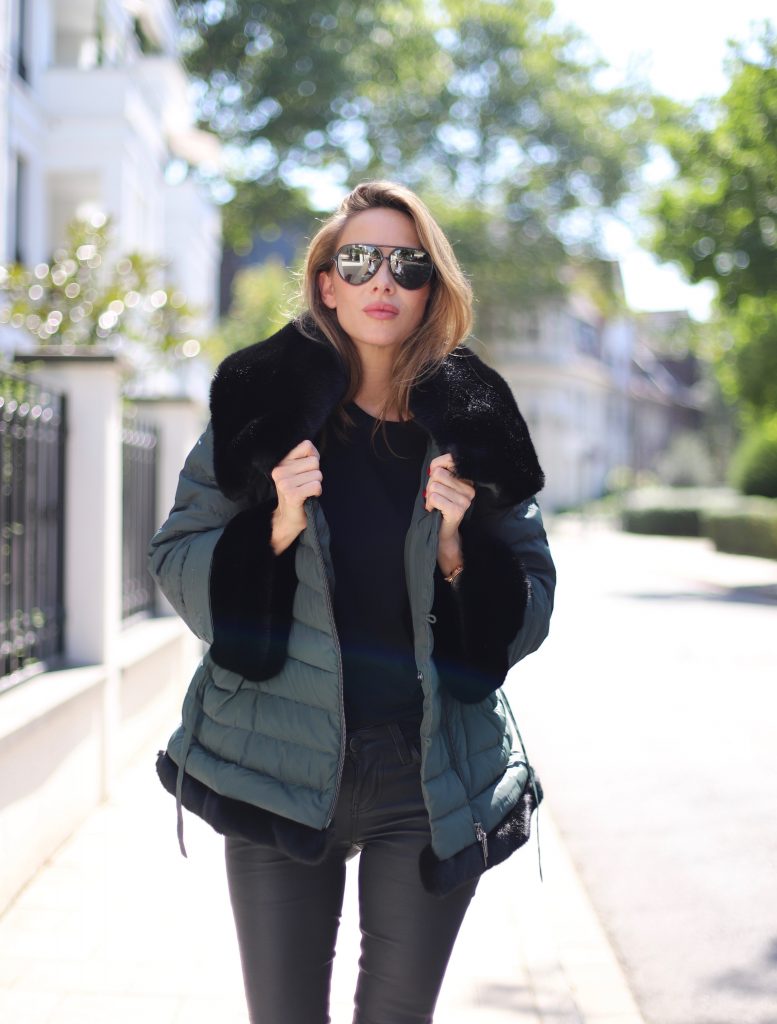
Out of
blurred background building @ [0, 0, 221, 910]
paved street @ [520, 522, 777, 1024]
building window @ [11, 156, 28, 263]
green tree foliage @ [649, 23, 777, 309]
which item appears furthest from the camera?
green tree foliage @ [649, 23, 777, 309]

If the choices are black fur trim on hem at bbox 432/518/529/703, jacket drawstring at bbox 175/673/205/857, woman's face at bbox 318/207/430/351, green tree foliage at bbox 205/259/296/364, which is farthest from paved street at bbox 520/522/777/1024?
green tree foliage at bbox 205/259/296/364

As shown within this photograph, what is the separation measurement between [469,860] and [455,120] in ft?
132

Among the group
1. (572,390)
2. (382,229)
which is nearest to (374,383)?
(382,229)

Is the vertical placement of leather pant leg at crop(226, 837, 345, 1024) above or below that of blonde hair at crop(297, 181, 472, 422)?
below

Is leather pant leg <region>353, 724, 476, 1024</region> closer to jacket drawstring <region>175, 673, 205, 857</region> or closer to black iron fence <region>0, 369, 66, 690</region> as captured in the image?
jacket drawstring <region>175, 673, 205, 857</region>

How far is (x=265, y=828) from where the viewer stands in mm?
2137

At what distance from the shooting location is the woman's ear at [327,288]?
2502 mm

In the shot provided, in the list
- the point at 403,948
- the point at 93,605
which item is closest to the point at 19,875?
the point at 93,605

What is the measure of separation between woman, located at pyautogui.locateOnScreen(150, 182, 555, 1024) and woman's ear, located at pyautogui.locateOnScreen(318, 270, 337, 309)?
0.13 m

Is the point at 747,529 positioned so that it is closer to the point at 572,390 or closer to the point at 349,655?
the point at 349,655

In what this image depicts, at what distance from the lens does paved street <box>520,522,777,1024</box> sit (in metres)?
4.39

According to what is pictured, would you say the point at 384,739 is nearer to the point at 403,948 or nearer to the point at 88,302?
the point at 403,948

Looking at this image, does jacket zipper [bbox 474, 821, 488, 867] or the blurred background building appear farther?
the blurred background building

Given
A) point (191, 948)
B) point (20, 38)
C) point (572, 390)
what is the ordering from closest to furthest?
point (191, 948) → point (20, 38) → point (572, 390)
